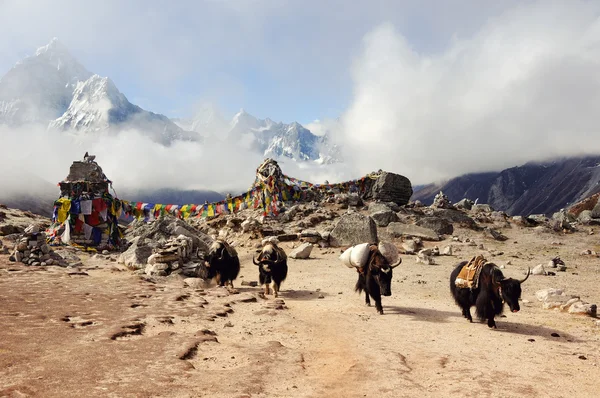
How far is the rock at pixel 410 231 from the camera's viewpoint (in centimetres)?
2013

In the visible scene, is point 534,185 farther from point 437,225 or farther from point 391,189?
point 437,225

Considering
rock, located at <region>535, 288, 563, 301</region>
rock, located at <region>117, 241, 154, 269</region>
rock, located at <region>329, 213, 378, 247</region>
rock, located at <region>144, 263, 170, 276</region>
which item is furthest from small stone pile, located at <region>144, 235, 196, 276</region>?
rock, located at <region>535, 288, 563, 301</region>

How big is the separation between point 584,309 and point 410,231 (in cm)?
1296

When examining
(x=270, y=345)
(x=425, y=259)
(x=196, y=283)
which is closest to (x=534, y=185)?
(x=425, y=259)

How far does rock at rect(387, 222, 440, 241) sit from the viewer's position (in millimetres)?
20127

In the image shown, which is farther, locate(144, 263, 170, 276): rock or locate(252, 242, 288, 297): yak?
locate(144, 263, 170, 276): rock

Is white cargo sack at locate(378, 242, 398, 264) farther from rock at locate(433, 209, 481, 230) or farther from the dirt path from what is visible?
rock at locate(433, 209, 481, 230)

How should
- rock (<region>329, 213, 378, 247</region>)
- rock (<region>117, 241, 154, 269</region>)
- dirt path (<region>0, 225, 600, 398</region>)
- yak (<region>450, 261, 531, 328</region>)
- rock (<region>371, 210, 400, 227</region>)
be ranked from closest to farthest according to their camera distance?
dirt path (<region>0, 225, 600, 398</region>) < yak (<region>450, 261, 531, 328</region>) < rock (<region>117, 241, 154, 269</region>) < rock (<region>329, 213, 378, 247</region>) < rock (<region>371, 210, 400, 227</region>)

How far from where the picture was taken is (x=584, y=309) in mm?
7785

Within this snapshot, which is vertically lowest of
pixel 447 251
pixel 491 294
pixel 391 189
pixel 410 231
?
pixel 491 294

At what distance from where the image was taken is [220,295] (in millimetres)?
9703

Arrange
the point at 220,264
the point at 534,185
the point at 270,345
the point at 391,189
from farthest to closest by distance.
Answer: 1. the point at 534,185
2. the point at 391,189
3. the point at 220,264
4. the point at 270,345

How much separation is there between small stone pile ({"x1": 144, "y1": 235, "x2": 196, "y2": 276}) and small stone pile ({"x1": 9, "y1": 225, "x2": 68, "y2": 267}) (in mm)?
3919

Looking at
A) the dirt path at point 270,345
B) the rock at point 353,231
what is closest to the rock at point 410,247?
the rock at point 353,231
